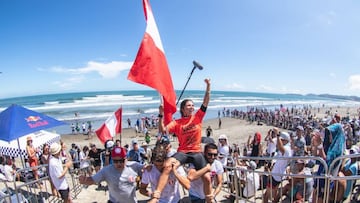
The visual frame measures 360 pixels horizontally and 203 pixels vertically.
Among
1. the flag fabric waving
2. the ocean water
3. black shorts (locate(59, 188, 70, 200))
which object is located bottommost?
the ocean water

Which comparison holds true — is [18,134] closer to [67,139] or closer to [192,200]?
[192,200]

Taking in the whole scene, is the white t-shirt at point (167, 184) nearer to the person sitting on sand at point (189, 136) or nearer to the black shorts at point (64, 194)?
the person sitting on sand at point (189, 136)

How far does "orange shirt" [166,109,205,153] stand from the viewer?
149 inches

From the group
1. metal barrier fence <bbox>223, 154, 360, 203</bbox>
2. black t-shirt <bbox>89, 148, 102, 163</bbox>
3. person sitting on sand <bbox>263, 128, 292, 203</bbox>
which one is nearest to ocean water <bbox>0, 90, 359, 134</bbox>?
black t-shirt <bbox>89, 148, 102, 163</bbox>

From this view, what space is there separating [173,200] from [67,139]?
24029mm

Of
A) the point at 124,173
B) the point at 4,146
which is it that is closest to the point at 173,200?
the point at 124,173

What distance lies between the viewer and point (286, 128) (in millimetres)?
25094

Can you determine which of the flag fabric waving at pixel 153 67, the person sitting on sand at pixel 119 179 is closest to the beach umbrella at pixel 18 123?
the person sitting on sand at pixel 119 179

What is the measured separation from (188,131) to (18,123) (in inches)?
178

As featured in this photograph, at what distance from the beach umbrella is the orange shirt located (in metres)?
4.08

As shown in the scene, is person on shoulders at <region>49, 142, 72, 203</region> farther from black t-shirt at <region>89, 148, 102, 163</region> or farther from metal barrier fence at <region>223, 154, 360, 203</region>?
black t-shirt at <region>89, 148, 102, 163</region>

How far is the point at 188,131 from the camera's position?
3848 millimetres

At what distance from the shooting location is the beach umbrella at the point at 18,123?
5.80 metres

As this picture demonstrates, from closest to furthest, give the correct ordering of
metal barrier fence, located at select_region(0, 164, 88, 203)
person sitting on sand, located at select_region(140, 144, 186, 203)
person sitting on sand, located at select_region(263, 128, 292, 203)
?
person sitting on sand, located at select_region(140, 144, 186, 203) < metal barrier fence, located at select_region(0, 164, 88, 203) < person sitting on sand, located at select_region(263, 128, 292, 203)
